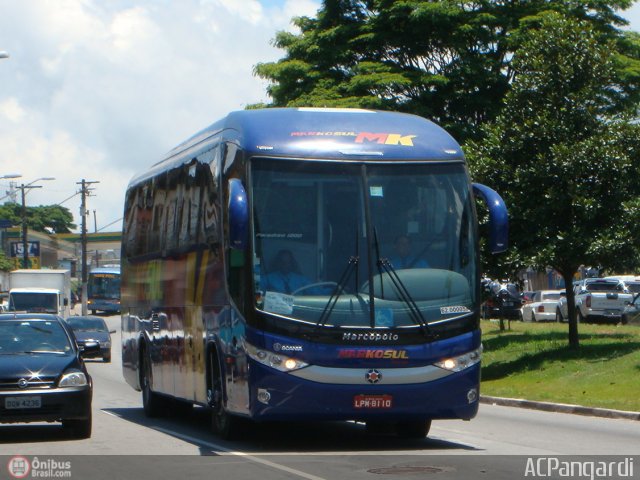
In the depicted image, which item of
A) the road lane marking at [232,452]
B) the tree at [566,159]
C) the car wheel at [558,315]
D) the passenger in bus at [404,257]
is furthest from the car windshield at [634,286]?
the passenger in bus at [404,257]

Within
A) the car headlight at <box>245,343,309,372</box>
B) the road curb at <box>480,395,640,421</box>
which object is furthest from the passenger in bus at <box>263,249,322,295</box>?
the road curb at <box>480,395,640,421</box>

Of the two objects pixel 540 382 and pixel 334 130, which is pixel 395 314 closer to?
pixel 334 130

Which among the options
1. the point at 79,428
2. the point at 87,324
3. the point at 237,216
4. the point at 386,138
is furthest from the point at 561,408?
the point at 87,324

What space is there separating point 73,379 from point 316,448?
314 centimetres

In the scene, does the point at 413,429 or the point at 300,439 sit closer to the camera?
the point at 413,429

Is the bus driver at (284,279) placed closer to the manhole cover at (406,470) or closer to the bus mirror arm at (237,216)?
the bus mirror arm at (237,216)

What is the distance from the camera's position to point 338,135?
1441 centimetres

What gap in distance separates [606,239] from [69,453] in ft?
52.0

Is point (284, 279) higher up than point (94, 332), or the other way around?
point (284, 279)

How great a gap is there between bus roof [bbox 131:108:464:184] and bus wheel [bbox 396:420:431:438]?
3413 mm

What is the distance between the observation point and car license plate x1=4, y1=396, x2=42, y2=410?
48.0 feet

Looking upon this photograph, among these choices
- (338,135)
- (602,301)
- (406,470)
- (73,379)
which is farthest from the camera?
(602,301)

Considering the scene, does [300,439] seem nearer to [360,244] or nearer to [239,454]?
[239,454]

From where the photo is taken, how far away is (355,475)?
11.7m
